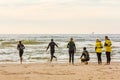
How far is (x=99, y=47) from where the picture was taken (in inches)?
928

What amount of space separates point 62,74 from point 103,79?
8.29 feet

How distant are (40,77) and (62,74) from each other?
154cm

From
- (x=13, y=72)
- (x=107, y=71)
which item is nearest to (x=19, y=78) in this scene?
(x=13, y=72)

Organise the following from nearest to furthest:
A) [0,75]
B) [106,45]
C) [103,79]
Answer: [103,79] < [0,75] < [106,45]

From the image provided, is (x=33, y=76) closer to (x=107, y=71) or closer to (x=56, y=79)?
(x=56, y=79)

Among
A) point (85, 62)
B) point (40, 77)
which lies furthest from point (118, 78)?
point (85, 62)

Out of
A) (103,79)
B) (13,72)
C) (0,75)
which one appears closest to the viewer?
(103,79)

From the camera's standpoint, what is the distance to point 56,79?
16.8 meters

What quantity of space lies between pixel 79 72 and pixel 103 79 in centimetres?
273

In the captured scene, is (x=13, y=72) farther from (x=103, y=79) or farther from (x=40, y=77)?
(x=103, y=79)

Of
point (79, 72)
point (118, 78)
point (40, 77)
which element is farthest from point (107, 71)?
point (40, 77)

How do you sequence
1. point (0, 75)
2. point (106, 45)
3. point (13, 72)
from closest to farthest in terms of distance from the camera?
point (0, 75) → point (13, 72) → point (106, 45)

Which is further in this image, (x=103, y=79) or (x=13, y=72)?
(x=13, y=72)

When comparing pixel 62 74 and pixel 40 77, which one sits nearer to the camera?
pixel 40 77
